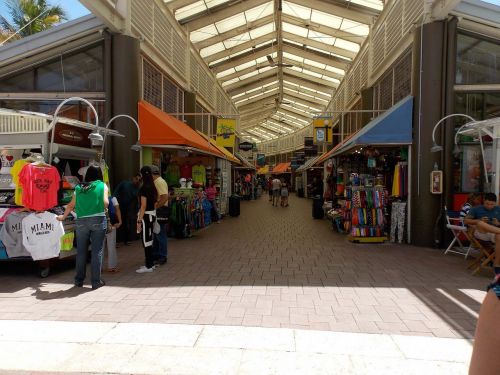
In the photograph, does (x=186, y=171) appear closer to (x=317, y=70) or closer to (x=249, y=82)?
(x=317, y=70)

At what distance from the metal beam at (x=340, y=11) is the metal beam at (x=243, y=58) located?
16.6ft

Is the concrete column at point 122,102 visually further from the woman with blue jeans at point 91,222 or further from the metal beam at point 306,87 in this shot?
the metal beam at point 306,87

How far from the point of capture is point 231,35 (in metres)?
15.7

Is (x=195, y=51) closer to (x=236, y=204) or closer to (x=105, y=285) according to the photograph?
(x=236, y=204)

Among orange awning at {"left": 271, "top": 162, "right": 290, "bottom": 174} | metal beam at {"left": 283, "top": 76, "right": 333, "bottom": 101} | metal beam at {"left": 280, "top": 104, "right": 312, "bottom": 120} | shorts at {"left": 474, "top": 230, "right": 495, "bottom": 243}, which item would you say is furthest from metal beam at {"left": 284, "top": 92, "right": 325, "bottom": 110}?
shorts at {"left": 474, "top": 230, "right": 495, "bottom": 243}

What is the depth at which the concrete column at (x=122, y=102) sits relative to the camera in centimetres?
915

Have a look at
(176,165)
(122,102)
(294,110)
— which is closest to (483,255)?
(122,102)

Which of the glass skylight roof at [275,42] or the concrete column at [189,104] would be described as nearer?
the glass skylight roof at [275,42]

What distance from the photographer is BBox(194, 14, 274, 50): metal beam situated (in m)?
15.5

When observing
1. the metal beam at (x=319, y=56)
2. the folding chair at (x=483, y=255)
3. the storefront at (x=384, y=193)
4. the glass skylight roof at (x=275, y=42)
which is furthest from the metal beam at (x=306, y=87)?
the folding chair at (x=483, y=255)

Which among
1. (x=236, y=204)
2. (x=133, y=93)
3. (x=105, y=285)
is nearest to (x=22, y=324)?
(x=105, y=285)

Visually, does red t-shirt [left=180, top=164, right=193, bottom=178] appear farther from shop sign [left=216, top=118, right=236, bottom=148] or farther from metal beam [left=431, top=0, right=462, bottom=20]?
metal beam [left=431, top=0, right=462, bottom=20]

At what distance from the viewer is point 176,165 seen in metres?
12.4

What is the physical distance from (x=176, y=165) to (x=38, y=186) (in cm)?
668
